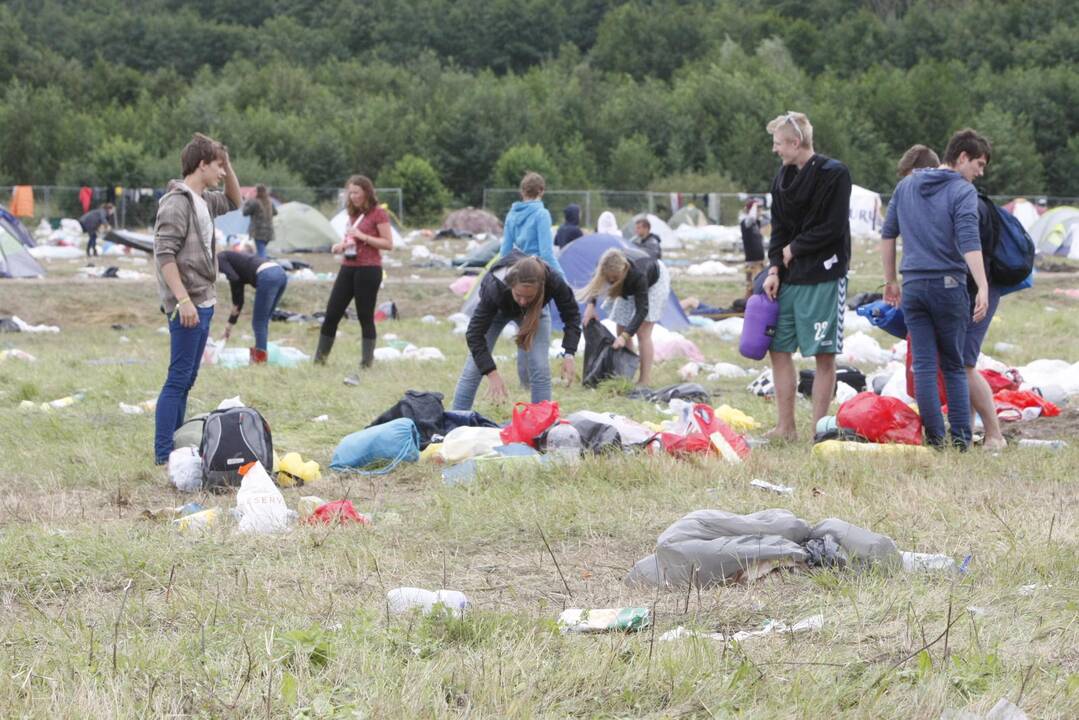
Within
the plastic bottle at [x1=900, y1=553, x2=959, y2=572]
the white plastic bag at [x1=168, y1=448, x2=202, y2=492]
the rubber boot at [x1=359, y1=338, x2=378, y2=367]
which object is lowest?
the rubber boot at [x1=359, y1=338, x2=378, y2=367]

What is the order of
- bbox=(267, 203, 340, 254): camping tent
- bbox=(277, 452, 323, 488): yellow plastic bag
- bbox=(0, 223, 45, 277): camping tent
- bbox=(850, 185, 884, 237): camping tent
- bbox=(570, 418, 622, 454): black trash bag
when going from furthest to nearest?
bbox=(850, 185, 884, 237): camping tent → bbox=(267, 203, 340, 254): camping tent → bbox=(0, 223, 45, 277): camping tent → bbox=(570, 418, 622, 454): black trash bag → bbox=(277, 452, 323, 488): yellow plastic bag

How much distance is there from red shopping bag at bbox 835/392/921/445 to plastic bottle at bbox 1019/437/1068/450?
1.93 ft

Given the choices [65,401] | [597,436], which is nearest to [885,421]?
[597,436]

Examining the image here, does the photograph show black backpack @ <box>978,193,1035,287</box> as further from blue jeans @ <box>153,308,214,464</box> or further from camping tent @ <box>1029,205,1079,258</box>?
camping tent @ <box>1029,205,1079,258</box>

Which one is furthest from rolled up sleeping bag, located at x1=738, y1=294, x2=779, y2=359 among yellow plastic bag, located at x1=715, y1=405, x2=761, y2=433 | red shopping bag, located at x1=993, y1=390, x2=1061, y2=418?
red shopping bag, located at x1=993, y1=390, x2=1061, y2=418

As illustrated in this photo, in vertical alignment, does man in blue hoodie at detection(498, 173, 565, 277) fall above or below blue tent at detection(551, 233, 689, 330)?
above

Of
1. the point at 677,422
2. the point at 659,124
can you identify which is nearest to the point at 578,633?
the point at 677,422

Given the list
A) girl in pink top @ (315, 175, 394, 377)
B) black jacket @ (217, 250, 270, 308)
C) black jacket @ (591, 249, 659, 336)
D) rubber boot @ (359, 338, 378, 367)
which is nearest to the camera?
black jacket @ (591, 249, 659, 336)

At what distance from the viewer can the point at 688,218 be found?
39.3 metres

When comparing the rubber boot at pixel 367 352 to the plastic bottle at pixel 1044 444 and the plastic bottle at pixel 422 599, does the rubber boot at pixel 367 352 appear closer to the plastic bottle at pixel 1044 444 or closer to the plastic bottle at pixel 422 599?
the plastic bottle at pixel 1044 444

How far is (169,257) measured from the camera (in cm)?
671

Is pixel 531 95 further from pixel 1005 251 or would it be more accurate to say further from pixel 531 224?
pixel 1005 251

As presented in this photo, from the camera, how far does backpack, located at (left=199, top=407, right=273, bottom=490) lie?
20.7 feet

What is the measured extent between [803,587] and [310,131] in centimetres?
4625
